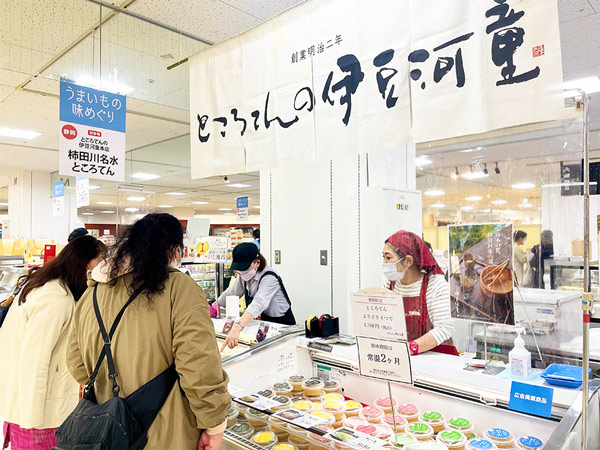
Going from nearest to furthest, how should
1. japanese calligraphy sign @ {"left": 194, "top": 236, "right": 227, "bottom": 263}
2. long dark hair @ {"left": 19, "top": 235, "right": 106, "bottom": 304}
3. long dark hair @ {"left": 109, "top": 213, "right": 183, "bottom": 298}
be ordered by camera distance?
long dark hair @ {"left": 109, "top": 213, "right": 183, "bottom": 298}
long dark hair @ {"left": 19, "top": 235, "right": 106, "bottom": 304}
japanese calligraphy sign @ {"left": 194, "top": 236, "right": 227, "bottom": 263}

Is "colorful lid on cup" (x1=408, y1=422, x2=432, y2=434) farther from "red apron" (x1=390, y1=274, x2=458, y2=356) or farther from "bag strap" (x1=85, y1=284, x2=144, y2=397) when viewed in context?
"bag strap" (x1=85, y1=284, x2=144, y2=397)

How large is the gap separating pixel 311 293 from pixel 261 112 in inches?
83.9

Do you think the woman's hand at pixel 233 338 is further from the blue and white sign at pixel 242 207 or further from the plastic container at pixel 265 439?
the blue and white sign at pixel 242 207

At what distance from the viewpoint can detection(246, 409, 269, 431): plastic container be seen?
6.02 feet

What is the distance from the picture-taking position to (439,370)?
192 cm

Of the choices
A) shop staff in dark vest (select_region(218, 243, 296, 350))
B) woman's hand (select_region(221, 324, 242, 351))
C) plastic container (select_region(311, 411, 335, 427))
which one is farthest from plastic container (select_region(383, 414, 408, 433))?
shop staff in dark vest (select_region(218, 243, 296, 350))

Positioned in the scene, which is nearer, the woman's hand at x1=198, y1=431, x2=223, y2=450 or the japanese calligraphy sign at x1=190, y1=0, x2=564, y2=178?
the japanese calligraphy sign at x1=190, y1=0, x2=564, y2=178

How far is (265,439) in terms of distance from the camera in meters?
1.71

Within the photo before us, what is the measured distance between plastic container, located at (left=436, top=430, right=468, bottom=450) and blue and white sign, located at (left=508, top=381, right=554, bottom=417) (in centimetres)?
22

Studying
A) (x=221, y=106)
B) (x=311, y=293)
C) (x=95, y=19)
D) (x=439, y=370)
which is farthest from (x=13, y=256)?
(x=439, y=370)

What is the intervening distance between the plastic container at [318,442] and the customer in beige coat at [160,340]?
35 centimetres

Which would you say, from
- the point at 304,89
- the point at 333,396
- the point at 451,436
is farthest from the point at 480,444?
the point at 304,89

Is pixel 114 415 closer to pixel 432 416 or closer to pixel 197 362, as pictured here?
pixel 197 362

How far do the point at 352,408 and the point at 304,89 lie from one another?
1613mm
